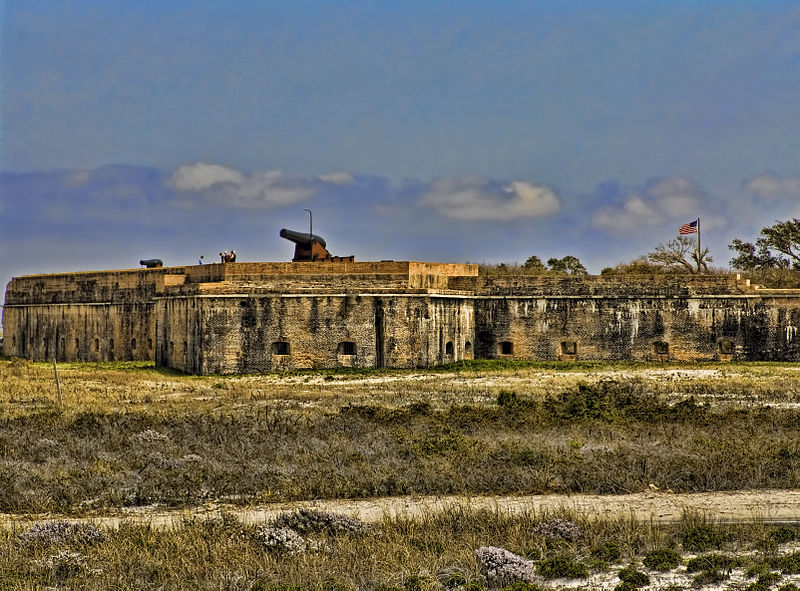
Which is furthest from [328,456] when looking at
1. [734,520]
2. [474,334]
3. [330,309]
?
[474,334]

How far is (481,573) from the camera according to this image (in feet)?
29.1

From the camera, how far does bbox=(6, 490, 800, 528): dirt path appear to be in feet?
35.3

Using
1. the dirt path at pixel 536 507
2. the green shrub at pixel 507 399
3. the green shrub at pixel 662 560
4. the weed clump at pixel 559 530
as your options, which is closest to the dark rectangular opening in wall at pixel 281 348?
the green shrub at pixel 507 399

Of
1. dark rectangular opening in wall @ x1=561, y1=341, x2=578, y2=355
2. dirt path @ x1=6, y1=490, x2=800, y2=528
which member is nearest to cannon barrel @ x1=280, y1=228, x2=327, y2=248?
dark rectangular opening in wall @ x1=561, y1=341, x2=578, y2=355

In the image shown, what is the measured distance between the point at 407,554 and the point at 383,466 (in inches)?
161

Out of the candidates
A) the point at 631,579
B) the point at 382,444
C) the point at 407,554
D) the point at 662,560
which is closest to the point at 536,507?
the point at 662,560

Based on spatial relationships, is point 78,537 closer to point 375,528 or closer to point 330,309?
point 375,528

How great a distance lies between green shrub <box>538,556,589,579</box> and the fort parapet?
20770mm

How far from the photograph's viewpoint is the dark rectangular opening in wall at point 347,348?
97.6 feet

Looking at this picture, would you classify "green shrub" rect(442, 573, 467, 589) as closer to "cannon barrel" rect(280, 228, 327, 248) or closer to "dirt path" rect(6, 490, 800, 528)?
"dirt path" rect(6, 490, 800, 528)

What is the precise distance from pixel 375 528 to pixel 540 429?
23.1 feet

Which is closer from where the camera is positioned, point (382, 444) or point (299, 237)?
point (382, 444)

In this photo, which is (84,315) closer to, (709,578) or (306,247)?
(306,247)

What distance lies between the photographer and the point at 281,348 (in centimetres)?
2970
